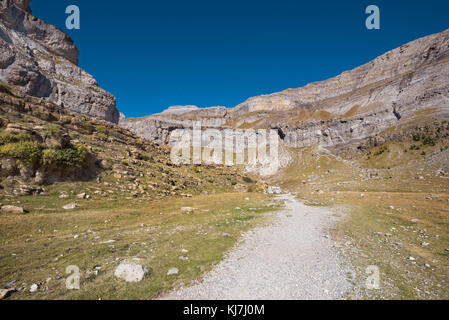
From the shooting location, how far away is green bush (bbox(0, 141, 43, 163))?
15.4 m

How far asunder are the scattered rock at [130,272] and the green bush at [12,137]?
61.2 ft

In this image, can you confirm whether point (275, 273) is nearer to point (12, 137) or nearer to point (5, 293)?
point (5, 293)

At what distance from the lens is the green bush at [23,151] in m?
15.4

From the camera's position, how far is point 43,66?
268ft

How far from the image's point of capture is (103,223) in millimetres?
13523

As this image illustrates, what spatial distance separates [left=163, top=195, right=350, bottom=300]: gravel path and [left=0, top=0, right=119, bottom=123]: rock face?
92.3 m

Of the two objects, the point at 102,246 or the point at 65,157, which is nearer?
the point at 102,246

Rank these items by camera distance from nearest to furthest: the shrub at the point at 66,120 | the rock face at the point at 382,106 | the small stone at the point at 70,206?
the small stone at the point at 70,206 → the shrub at the point at 66,120 → the rock face at the point at 382,106

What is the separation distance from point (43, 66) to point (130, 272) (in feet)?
386

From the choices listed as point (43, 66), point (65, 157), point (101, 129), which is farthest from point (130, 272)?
point (43, 66)

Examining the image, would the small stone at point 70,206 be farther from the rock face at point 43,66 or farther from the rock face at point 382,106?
the rock face at point 382,106

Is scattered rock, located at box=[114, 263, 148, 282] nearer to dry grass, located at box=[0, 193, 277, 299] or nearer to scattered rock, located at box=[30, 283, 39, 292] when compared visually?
dry grass, located at box=[0, 193, 277, 299]

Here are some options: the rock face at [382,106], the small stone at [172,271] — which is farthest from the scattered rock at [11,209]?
the rock face at [382,106]
